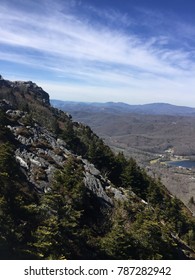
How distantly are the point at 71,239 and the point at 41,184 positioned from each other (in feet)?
41.6

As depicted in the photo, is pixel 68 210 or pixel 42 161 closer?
pixel 68 210

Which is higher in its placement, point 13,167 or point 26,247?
point 13,167

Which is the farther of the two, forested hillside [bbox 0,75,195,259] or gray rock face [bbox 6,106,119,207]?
gray rock face [bbox 6,106,119,207]

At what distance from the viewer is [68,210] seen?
27391 millimetres

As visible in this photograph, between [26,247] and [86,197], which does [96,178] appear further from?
[26,247]

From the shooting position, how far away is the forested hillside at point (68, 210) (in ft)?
72.9

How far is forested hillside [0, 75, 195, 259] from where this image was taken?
22234 millimetres

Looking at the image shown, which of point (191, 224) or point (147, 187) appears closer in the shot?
point (191, 224)

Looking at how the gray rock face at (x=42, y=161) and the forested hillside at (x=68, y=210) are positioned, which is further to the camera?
the gray rock face at (x=42, y=161)

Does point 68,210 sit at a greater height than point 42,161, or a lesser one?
lesser

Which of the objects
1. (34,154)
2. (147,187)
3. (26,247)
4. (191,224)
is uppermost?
(34,154)

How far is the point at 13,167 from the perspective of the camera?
104 ft
